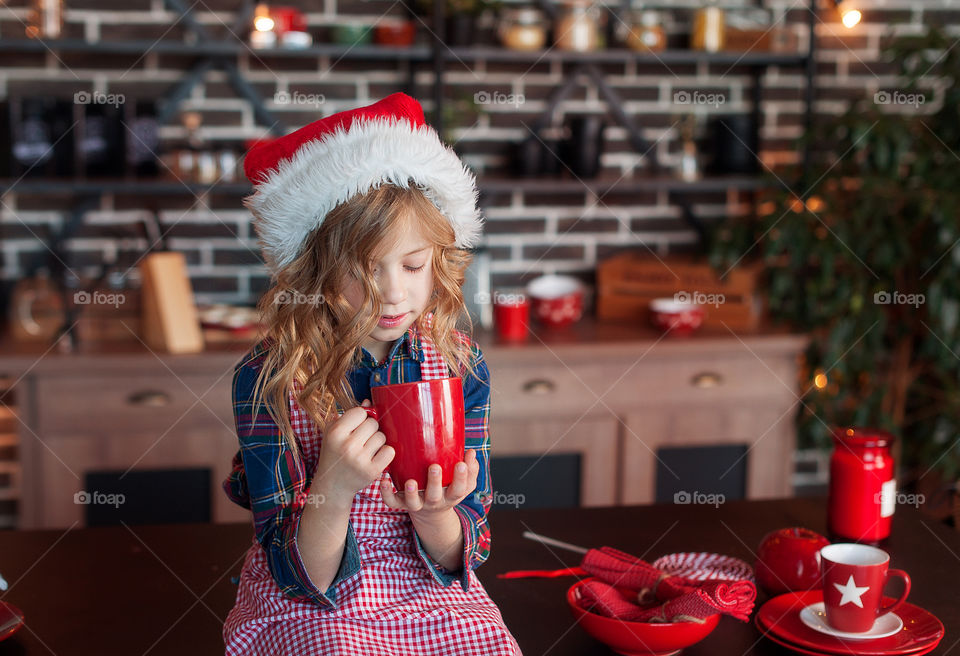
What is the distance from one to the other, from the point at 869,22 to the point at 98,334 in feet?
8.43

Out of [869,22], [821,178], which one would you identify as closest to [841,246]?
[821,178]

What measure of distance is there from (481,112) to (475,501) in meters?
1.99

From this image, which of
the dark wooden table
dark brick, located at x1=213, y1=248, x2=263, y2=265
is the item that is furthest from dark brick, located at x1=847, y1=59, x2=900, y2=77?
the dark wooden table

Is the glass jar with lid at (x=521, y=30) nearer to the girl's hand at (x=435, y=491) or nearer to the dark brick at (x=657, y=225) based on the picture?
the dark brick at (x=657, y=225)

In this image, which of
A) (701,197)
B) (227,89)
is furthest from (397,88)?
(701,197)

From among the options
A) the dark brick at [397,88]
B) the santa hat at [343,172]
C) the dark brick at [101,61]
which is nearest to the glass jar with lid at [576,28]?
the dark brick at [397,88]

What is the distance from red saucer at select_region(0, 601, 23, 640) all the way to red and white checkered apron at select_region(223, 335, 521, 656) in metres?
0.22

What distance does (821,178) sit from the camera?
9.28ft

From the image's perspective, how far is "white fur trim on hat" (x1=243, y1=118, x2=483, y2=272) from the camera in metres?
1.17

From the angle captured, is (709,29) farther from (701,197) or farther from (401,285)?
(401,285)

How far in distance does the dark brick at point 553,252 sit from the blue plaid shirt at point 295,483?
1.93 meters

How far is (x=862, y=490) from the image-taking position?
1286 millimetres

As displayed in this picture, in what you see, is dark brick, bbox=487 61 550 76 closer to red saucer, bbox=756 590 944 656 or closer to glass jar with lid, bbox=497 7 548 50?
glass jar with lid, bbox=497 7 548 50

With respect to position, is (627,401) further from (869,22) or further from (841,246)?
(869,22)
